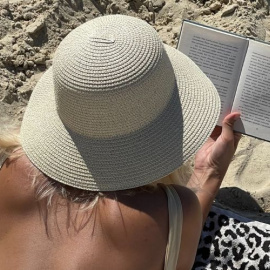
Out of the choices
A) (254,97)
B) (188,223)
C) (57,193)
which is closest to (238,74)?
(254,97)

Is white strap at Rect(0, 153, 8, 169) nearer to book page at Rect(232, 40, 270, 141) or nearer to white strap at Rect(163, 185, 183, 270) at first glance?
white strap at Rect(163, 185, 183, 270)

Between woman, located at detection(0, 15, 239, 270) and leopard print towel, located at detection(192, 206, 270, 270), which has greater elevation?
woman, located at detection(0, 15, 239, 270)

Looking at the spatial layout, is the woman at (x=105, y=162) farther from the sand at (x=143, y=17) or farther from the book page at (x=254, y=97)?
the sand at (x=143, y=17)

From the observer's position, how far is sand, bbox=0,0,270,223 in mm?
2215

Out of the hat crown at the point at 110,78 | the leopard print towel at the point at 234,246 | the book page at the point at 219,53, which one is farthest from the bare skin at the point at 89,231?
the book page at the point at 219,53

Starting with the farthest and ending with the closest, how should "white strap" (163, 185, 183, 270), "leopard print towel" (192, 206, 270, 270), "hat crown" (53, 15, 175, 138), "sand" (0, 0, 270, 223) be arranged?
"sand" (0, 0, 270, 223)
"leopard print towel" (192, 206, 270, 270)
"white strap" (163, 185, 183, 270)
"hat crown" (53, 15, 175, 138)

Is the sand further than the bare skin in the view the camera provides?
Yes

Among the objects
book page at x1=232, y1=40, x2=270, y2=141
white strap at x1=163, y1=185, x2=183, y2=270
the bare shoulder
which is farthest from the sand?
white strap at x1=163, y1=185, x2=183, y2=270

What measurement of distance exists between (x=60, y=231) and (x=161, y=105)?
36cm

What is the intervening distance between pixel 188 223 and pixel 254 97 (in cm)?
65

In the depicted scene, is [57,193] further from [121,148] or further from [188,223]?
[188,223]

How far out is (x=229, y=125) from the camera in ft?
6.09

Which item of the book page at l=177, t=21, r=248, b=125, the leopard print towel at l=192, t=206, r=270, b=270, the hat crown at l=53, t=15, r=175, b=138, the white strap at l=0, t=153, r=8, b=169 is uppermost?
the hat crown at l=53, t=15, r=175, b=138

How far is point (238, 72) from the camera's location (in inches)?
73.6
